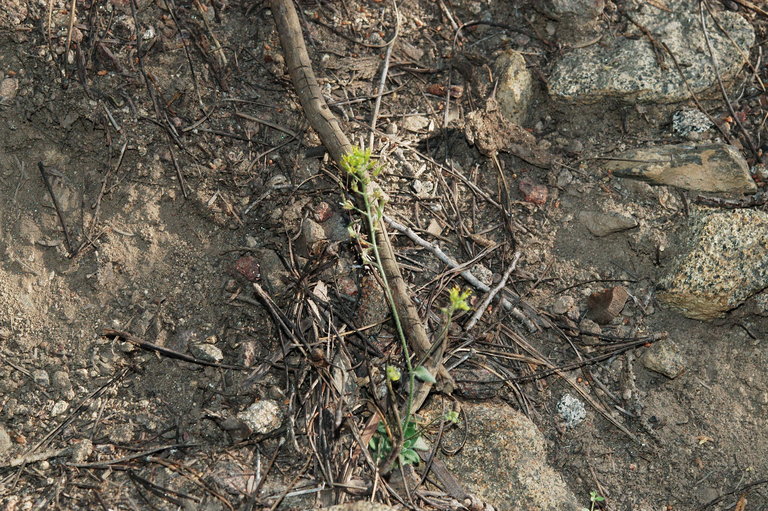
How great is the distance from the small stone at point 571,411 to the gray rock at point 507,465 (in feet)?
0.62

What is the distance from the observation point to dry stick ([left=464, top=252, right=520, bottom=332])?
321 centimetres

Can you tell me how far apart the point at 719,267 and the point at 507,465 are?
4.60 ft

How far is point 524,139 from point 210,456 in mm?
2218

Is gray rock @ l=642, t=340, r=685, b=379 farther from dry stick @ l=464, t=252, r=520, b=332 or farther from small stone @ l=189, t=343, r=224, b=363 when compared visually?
small stone @ l=189, t=343, r=224, b=363

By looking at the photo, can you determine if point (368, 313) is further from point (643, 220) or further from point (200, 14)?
point (200, 14)

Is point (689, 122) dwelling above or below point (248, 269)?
above

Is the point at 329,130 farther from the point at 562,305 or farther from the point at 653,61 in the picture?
the point at 653,61

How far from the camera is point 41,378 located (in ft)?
9.49

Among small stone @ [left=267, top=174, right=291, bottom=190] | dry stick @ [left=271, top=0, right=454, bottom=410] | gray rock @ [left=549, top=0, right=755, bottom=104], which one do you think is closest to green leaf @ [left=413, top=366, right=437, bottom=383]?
dry stick @ [left=271, top=0, right=454, bottom=410]

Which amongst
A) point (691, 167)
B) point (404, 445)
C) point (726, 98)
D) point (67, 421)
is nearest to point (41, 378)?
point (67, 421)

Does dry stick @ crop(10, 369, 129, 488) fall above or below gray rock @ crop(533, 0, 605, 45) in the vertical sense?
below

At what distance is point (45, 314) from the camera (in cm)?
301

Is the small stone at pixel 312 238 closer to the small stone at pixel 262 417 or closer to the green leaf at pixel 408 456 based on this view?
the small stone at pixel 262 417

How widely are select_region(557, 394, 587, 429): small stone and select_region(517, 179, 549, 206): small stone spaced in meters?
1.02
